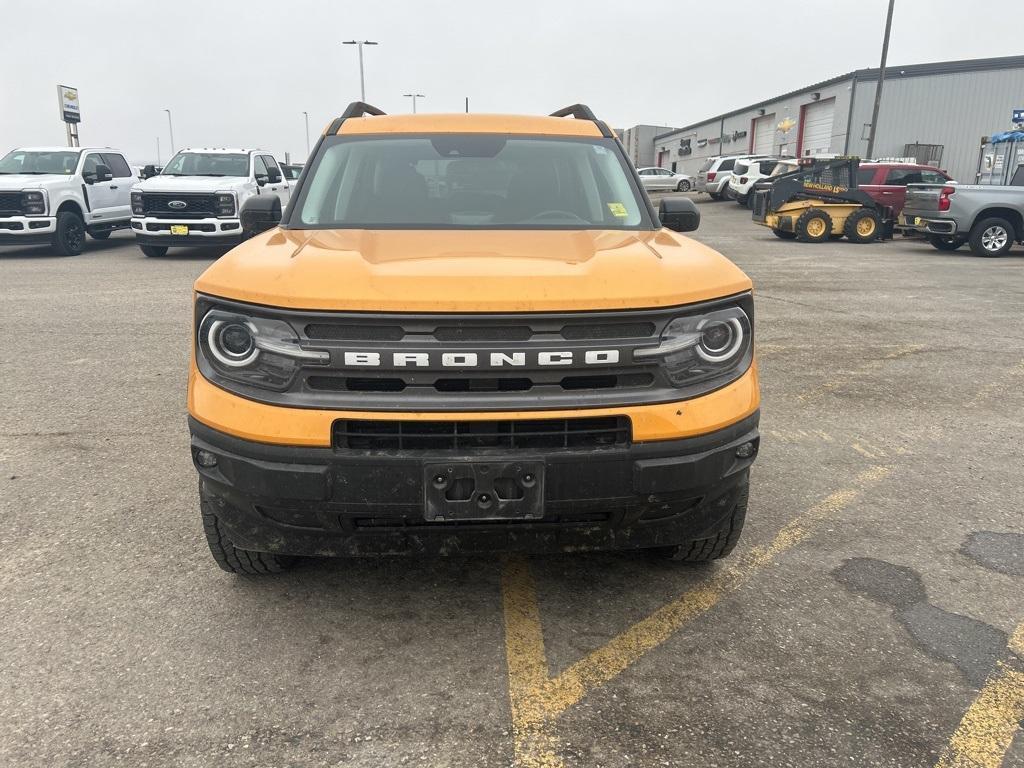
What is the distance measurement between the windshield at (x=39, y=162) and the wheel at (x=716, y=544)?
15.8m

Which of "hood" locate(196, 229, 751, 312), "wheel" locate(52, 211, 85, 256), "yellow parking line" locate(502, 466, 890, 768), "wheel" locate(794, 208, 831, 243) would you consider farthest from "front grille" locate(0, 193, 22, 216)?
"wheel" locate(794, 208, 831, 243)

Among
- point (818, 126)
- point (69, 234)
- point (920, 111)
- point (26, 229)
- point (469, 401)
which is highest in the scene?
point (920, 111)

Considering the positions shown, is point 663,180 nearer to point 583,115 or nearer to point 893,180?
point 893,180

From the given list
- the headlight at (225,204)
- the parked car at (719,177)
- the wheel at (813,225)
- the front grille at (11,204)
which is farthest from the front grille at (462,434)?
the parked car at (719,177)

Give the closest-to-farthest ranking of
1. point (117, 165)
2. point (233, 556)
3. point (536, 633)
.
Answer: point (536, 633), point (233, 556), point (117, 165)

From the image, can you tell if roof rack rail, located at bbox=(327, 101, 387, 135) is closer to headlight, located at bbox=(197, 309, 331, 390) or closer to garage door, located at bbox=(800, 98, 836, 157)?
headlight, located at bbox=(197, 309, 331, 390)

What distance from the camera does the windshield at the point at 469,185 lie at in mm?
3572

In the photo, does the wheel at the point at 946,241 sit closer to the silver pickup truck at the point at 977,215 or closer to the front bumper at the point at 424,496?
the silver pickup truck at the point at 977,215

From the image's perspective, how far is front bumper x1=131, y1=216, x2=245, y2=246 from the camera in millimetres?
13828

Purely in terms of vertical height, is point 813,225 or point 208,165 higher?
point 208,165

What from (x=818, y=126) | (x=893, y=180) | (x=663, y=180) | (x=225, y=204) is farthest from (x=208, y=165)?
(x=818, y=126)

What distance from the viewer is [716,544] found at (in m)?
3.04

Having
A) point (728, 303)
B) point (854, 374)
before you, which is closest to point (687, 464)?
point (728, 303)

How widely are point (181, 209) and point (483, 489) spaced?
1341cm
